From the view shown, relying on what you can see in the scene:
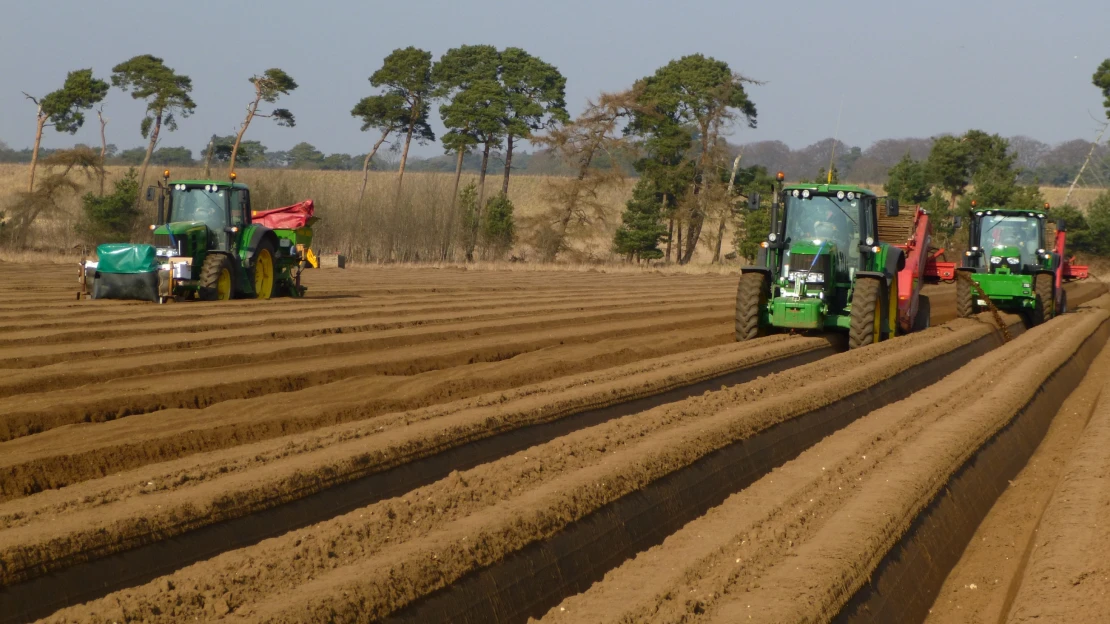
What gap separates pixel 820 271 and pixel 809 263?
0.51ft

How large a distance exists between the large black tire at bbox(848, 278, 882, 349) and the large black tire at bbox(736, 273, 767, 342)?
1050mm

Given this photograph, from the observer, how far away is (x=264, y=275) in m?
16.1

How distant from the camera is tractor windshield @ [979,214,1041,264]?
18.4 metres

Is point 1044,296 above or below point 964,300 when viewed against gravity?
above

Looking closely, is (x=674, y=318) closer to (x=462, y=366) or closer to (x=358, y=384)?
(x=462, y=366)

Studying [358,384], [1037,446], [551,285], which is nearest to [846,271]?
[1037,446]

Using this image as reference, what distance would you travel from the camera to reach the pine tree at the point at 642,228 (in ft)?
125

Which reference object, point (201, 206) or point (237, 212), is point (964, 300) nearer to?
point (237, 212)

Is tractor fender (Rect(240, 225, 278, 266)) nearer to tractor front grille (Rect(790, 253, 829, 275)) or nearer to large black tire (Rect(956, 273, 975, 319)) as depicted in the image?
tractor front grille (Rect(790, 253, 829, 275))

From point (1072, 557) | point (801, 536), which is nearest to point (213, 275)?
point (801, 536)

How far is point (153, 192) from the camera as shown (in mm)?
14898

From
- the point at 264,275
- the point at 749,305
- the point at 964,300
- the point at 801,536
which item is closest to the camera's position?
the point at 801,536

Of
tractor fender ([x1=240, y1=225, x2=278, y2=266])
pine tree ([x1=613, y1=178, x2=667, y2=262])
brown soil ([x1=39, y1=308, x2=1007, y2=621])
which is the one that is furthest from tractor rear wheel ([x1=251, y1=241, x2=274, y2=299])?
pine tree ([x1=613, y1=178, x2=667, y2=262])

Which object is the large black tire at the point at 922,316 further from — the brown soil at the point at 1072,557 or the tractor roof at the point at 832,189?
the brown soil at the point at 1072,557
